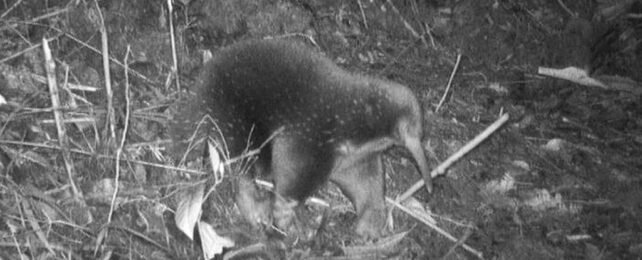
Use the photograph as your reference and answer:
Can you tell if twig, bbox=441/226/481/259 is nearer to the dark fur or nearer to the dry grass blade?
the dark fur

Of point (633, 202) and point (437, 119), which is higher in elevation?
point (437, 119)

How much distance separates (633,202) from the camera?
4.20m

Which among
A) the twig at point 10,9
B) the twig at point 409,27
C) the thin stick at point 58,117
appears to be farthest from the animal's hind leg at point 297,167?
the twig at point 10,9

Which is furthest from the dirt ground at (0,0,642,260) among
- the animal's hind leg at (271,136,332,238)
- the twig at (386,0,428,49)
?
the animal's hind leg at (271,136,332,238)

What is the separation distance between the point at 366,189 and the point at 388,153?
38cm

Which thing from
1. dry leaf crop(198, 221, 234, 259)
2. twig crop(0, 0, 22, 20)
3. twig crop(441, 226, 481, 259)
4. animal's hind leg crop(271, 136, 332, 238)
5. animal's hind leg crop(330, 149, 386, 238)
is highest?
twig crop(0, 0, 22, 20)

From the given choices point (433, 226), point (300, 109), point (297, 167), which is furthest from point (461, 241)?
point (300, 109)

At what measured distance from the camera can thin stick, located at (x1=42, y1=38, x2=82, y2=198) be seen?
12.3 ft

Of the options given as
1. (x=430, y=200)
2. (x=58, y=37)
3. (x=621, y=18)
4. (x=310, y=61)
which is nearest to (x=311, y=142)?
(x=310, y=61)

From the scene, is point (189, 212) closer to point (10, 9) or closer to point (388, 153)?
point (388, 153)

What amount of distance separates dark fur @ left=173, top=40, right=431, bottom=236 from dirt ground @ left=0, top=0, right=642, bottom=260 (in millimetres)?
242

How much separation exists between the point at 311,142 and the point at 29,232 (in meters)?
1.26

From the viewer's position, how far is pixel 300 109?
370cm

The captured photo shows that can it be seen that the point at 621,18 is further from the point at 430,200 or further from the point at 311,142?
the point at 311,142
